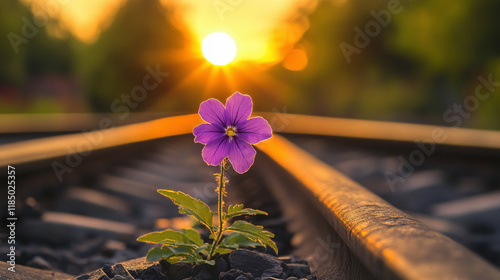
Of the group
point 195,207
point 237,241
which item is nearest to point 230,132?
point 195,207

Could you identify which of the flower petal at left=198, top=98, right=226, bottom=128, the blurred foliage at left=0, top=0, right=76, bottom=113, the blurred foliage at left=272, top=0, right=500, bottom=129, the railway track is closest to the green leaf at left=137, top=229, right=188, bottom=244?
the flower petal at left=198, top=98, right=226, bottom=128

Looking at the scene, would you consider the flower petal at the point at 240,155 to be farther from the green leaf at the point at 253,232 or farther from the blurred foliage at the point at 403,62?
the blurred foliage at the point at 403,62

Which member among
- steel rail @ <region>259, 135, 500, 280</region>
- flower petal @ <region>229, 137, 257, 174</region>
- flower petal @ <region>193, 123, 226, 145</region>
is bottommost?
steel rail @ <region>259, 135, 500, 280</region>

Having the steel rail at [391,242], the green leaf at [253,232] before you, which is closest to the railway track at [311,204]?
the steel rail at [391,242]

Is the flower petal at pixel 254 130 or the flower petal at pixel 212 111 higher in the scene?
the flower petal at pixel 212 111

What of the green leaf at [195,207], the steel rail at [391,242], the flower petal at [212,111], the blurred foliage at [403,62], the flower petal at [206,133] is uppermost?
the blurred foliage at [403,62]

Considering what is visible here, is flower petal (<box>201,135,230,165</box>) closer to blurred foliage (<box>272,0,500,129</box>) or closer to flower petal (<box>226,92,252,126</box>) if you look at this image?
flower petal (<box>226,92,252,126</box>)

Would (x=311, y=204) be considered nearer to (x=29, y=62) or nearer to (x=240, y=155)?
(x=240, y=155)
